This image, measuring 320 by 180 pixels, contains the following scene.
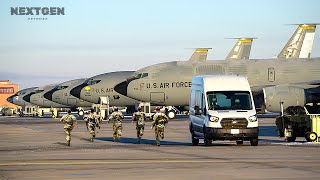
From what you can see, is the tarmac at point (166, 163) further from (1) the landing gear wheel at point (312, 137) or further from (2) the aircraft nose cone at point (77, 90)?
(2) the aircraft nose cone at point (77, 90)

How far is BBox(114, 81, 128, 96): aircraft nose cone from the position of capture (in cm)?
7619

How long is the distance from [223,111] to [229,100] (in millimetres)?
1205

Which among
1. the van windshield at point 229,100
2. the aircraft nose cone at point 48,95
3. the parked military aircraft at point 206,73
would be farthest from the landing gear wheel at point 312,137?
the aircraft nose cone at point 48,95

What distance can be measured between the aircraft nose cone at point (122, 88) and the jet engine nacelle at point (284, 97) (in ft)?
66.1

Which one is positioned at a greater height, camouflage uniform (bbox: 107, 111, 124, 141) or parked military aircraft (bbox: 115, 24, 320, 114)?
parked military aircraft (bbox: 115, 24, 320, 114)

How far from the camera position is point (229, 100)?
35.9 meters

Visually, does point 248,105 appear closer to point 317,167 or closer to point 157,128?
point 157,128

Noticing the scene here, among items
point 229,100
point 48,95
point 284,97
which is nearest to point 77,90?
point 48,95

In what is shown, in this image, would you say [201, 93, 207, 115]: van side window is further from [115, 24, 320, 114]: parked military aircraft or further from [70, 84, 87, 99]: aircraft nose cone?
[70, 84, 87, 99]: aircraft nose cone

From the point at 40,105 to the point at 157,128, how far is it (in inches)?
2939

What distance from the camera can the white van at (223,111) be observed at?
3400cm

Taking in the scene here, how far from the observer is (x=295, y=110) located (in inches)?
1577

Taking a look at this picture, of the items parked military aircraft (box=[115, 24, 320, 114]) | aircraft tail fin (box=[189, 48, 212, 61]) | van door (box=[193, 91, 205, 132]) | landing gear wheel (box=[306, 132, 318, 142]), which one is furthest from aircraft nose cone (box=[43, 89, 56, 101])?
landing gear wheel (box=[306, 132, 318, 142])

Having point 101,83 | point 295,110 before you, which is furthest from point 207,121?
point 101,83
